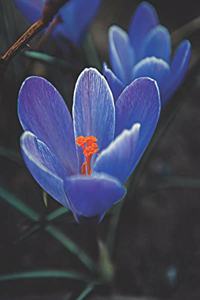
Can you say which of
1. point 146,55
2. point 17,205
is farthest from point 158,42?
point 17,205

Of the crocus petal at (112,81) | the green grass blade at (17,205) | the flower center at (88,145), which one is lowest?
the green grass blade at (17,205)

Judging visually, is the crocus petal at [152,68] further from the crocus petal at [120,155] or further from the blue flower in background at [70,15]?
the crocus petal at [120,155]

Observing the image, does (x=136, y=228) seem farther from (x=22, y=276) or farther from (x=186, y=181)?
(x=22, y=276)

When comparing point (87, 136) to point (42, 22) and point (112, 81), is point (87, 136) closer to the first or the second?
point (112, 81)

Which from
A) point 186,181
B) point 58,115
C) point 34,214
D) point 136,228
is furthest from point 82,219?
point 136,228

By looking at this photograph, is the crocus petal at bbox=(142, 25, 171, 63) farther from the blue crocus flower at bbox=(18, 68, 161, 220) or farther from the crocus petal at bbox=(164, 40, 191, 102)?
the blue crocus flower at bbox=(18, 68, 161, 220)

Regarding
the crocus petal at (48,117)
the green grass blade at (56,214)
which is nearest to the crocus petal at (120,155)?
the crocus petal at (48,117)

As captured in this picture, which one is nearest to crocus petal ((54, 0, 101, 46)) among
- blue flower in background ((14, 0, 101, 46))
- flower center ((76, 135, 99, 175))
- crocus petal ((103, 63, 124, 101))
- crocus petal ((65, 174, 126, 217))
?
blue flower in background ((14, 0, 101, 46))
